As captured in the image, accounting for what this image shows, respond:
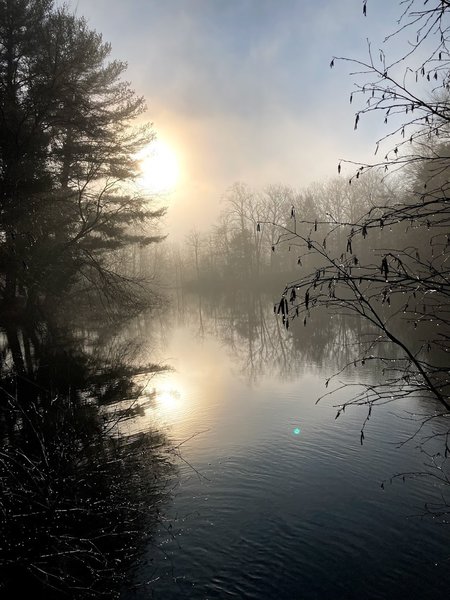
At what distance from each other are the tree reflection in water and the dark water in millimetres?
373

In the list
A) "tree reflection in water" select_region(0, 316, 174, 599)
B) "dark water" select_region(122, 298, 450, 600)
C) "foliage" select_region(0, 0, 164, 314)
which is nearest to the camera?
"tree reflection in water" select_region(0, 316, 174, 599)

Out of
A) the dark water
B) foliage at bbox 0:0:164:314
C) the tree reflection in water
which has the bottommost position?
the dark water

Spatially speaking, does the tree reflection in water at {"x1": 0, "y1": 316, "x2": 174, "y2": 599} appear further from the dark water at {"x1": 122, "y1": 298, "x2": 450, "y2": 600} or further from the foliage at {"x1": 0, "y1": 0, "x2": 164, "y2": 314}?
the foliage at {"x1": 0, "y1": 0, "x2": 164, "y2": 314}

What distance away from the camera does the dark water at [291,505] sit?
183 inches

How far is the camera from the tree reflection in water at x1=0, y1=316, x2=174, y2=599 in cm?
451

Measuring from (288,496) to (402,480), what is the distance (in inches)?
71.2

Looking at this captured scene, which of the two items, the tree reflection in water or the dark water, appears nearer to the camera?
the tree reflection in water

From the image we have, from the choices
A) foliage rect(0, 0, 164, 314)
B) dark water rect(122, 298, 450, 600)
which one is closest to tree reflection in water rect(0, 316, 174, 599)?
dark water rect(122, 298, 450, 600)

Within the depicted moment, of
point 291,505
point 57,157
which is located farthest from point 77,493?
point 57,157

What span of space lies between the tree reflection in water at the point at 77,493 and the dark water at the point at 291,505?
373mm

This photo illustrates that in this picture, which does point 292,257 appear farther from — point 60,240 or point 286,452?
point 286,452

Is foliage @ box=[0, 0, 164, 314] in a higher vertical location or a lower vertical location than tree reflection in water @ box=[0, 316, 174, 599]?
higher

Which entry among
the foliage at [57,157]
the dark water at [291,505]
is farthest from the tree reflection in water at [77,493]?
the foliage at [57,157]

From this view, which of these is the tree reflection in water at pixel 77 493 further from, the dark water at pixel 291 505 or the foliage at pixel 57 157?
the foliage at pixel 57 157
